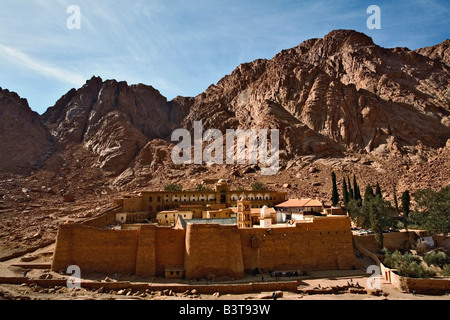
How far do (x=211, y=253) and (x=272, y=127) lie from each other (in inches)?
2009

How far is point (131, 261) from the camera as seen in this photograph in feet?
77.9

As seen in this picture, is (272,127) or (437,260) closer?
(437,260)

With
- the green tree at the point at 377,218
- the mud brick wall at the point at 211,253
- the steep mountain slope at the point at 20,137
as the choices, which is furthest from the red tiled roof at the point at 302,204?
the steep mountain slope at the point at 20,137

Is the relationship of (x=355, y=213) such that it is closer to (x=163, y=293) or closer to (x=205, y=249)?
(x=205, y=249)

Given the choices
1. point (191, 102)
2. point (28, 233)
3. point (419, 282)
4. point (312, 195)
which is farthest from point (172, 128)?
point (419, 282)

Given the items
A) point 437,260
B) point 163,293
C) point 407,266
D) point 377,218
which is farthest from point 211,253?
point 437,260

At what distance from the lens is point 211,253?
2384 centimetres

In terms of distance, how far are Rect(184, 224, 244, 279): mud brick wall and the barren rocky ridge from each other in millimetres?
24935

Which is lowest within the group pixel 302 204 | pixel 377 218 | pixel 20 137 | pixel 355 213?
pixel 377 218

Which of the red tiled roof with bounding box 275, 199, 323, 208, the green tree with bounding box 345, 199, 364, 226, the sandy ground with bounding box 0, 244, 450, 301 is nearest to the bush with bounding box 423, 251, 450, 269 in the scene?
the sandy ground with bounding box 0, 244, 450, 301

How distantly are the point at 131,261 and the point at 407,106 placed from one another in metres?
72.9

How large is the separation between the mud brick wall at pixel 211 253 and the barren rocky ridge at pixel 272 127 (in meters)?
24.9

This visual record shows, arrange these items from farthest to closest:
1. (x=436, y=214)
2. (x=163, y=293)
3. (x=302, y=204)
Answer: (x=302, y=204) < (x=436, y=214) < (x=163, y=293)
